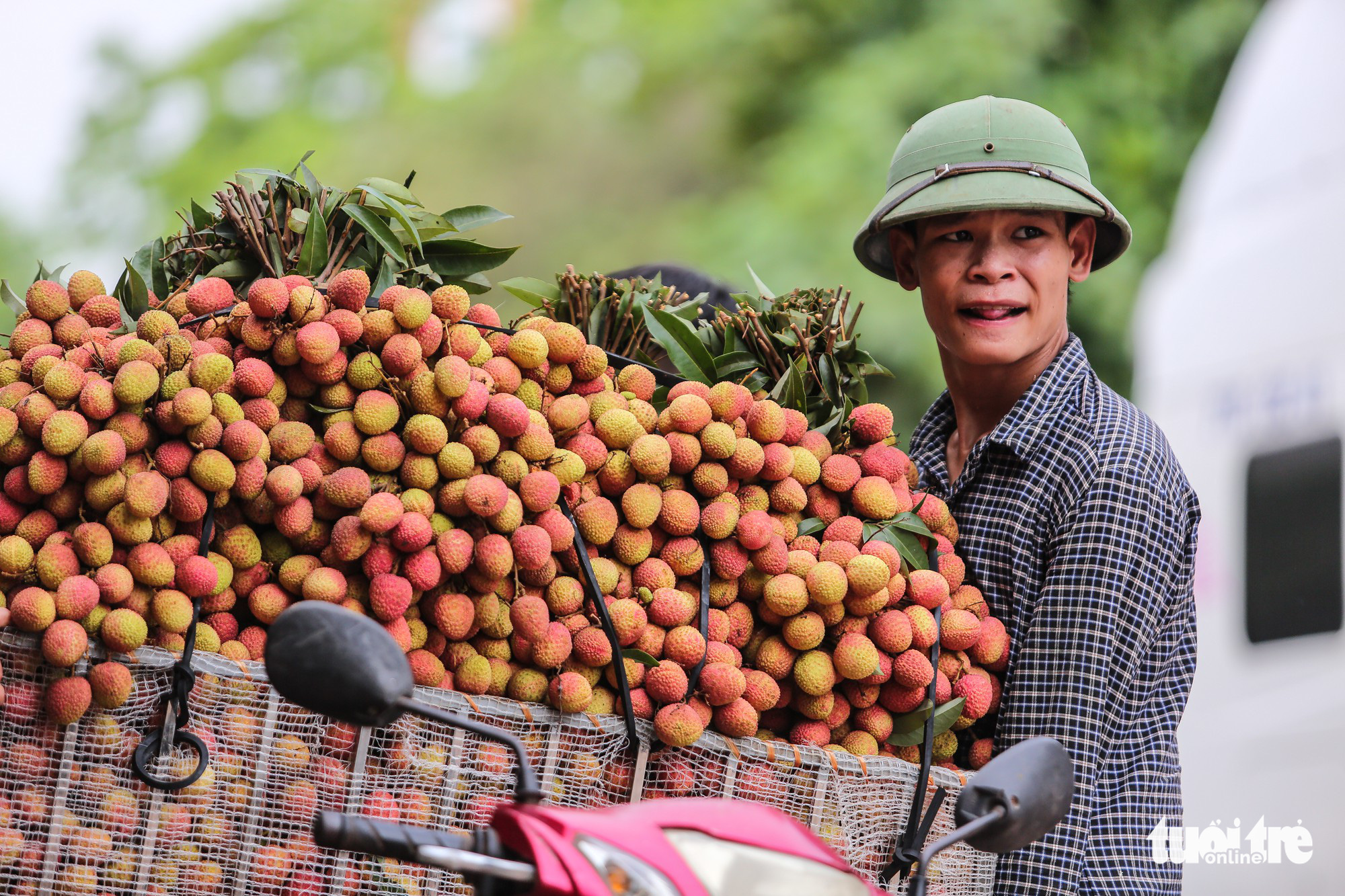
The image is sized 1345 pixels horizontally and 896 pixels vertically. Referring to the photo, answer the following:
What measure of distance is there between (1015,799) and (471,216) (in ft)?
4.71

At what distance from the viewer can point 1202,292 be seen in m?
4.88

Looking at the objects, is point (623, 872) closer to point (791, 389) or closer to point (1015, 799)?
point (1015, 799)

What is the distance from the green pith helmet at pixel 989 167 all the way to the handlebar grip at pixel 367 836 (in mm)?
1508

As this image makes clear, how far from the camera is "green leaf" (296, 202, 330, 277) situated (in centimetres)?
203

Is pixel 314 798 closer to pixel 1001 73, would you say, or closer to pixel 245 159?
pixel 1001 73

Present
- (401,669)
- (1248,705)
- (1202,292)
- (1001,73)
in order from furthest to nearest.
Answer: (1001,73)
(1202,292)
(1248,705)
(401,669)

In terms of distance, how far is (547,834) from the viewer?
1.21m

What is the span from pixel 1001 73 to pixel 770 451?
5339 mm

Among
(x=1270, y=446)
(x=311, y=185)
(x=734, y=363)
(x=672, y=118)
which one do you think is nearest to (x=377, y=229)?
(x=311, y=185)

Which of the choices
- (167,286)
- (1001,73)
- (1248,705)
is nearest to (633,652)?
(167,286)

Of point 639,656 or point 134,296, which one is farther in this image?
point 134,296

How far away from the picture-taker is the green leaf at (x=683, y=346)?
2.24 meters

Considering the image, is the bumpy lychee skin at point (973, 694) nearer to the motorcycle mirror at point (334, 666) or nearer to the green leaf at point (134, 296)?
the motorcycle mirror at point (334, 666)

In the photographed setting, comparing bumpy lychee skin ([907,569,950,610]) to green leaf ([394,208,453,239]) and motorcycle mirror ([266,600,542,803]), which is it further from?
green leaf ([394,208,453,239])
